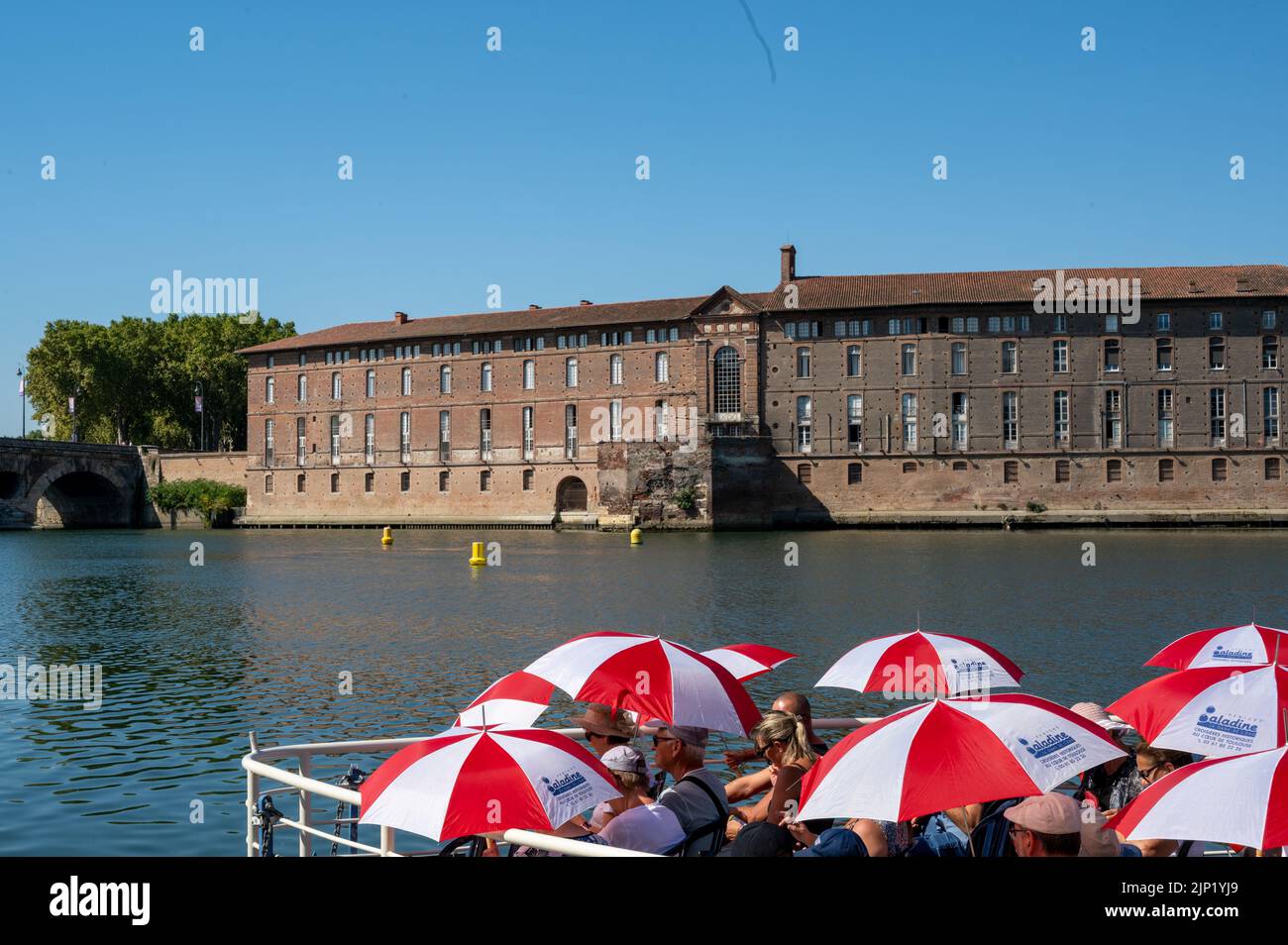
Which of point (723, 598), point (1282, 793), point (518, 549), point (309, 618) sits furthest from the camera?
point (518, 549)

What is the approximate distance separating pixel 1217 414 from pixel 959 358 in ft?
49.4

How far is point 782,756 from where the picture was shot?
805 cm

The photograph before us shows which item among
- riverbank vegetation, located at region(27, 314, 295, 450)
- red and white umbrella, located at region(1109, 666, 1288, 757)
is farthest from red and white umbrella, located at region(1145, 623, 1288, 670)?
riverbank vegetation, located at region(27, 314, 295, 450)

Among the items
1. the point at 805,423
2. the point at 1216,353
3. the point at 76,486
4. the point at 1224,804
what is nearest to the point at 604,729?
the point at 1224,804

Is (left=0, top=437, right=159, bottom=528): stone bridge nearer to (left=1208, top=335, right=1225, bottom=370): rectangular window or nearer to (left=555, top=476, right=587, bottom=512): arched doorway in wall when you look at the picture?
(left=555, top=476, right=587, bottom=512): arched doorway in wall

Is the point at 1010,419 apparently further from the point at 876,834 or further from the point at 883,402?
the point at 876,834

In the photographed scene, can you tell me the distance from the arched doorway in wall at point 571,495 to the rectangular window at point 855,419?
17785mm

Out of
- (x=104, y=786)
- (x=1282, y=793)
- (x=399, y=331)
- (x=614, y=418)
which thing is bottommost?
(x=104, y=786)

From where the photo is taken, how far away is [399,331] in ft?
276

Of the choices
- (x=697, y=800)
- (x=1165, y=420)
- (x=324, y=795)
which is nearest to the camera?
(x=697, y=800)

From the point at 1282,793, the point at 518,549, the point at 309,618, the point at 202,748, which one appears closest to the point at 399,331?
the point at 518,549

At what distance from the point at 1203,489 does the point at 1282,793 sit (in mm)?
70291
